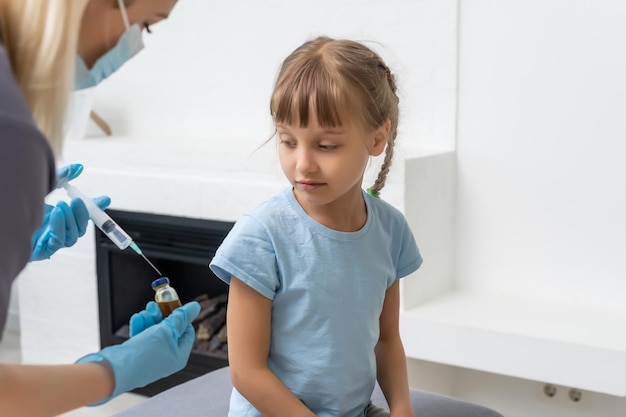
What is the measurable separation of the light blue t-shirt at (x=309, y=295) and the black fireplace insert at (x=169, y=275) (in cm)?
129

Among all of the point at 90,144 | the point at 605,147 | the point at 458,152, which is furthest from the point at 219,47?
the point at 605,147

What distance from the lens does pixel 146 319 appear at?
1.33 m

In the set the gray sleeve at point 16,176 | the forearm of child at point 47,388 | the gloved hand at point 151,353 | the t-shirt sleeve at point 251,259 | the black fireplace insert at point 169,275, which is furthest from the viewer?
the black fireplace insert at point 169,275

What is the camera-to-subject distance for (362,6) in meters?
2.63

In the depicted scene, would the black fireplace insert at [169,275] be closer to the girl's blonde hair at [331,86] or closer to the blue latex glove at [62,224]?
the blue latex glove at [62,224]

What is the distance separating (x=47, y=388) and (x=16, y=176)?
37 cm

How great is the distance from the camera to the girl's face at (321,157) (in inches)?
51.4

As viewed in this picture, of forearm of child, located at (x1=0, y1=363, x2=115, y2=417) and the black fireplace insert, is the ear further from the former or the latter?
the black fireplace insert

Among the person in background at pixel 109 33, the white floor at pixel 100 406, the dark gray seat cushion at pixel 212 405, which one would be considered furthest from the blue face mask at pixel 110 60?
the white floor at pixel 100 406

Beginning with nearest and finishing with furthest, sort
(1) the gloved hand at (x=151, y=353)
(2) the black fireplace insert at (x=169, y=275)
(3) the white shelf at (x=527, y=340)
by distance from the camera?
(1) the gloved hand at (x=151, y=353), (3) the white shelf at (x=527, y=340), (2) the black fireplace insert at (x=169, y=275)

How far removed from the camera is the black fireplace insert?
8.96 ft

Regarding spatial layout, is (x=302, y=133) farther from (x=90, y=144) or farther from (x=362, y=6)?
(x=90, y=144)

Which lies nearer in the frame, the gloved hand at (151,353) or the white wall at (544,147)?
the gloved hand at (151,353)

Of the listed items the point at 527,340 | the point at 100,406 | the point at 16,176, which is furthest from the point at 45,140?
the point at 100,406
